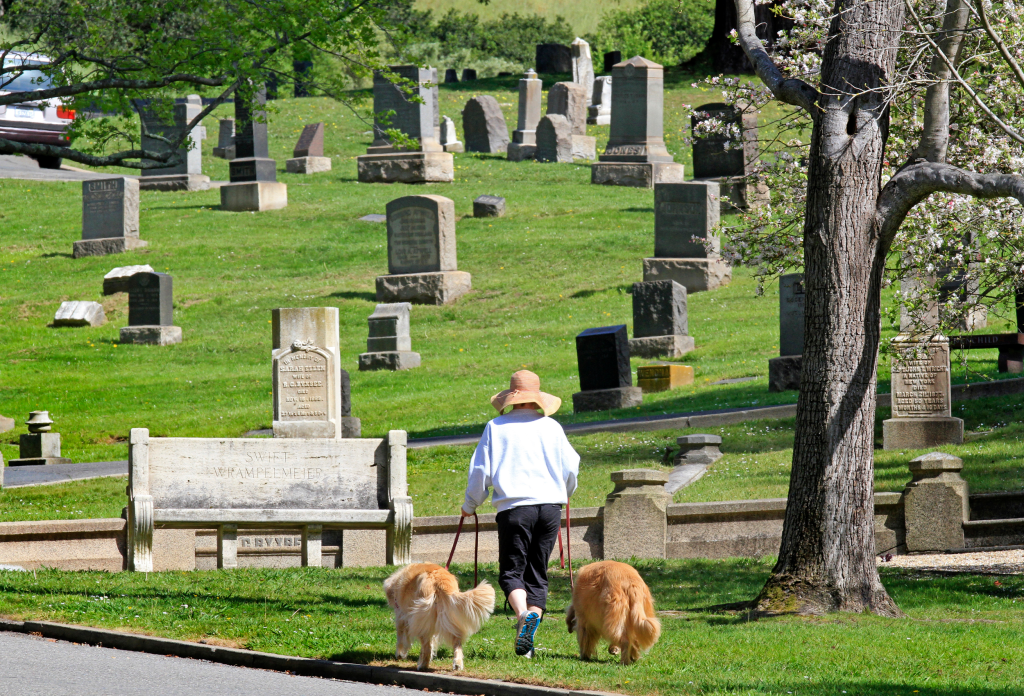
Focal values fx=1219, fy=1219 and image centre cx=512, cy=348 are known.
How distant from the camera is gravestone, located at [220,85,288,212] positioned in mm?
33844

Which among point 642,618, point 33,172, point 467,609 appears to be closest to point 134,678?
point 467,609

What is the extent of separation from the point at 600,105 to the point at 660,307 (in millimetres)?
30066

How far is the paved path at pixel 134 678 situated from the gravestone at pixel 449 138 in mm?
37492

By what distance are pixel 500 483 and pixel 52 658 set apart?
110 inches

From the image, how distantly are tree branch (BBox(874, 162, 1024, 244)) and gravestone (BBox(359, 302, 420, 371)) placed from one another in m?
14.4

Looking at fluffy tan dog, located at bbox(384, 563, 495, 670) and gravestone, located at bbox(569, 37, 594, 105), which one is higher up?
gravestone, located at bbox(569, 37, 594, 105)

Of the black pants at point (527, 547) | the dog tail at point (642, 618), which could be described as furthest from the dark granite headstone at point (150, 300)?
the dog tail at point (642, 618)

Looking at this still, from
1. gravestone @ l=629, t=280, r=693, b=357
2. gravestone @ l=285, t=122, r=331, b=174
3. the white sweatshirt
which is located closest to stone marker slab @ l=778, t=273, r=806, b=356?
gravestone @ l=629, t=280, r=693, b=357

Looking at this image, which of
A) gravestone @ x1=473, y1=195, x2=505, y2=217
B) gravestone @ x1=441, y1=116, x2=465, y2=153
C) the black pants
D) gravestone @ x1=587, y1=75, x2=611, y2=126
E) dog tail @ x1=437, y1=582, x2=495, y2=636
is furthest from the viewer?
gravestone @ x1=587, y1=75, x2=611, y2=126

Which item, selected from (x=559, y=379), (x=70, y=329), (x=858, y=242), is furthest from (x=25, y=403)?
(x=858, y=242)

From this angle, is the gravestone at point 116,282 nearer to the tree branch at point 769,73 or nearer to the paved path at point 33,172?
the paved path at point 33,172

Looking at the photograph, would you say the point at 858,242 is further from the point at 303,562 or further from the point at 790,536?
the point at 303,562

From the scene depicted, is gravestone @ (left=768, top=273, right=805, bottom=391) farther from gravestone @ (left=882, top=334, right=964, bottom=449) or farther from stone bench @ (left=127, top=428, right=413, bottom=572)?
stone bench @ (left=127, top=428, right=413, bottom=572)

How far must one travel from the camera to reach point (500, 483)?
7074 mm
